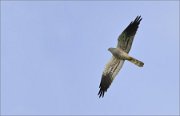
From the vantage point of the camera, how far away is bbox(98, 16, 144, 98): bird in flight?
15.9 meters

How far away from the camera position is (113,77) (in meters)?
16.4

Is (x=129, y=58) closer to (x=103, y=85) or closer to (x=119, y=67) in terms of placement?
(x=119, y=67)

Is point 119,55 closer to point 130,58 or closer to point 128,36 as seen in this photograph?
point 130,58

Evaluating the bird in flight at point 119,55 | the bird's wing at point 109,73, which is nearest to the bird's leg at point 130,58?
the bird in flight at point 119,55

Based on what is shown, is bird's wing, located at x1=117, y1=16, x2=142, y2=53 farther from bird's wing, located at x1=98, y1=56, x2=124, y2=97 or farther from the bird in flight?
bird's wing, located at x1=98, y1=56, x2=124, y2=97

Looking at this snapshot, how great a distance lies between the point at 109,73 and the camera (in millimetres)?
16578

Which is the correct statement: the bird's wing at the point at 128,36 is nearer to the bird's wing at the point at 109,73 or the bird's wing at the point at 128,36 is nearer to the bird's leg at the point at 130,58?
the bird's leg at the point at 130,58

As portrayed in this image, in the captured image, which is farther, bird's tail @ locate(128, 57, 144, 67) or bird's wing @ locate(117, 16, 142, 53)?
bird's wing @ locate(117, 16, 142, 53)

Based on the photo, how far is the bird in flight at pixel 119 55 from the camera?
1586 centimetres

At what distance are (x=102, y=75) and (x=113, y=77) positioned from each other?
0.78 meters

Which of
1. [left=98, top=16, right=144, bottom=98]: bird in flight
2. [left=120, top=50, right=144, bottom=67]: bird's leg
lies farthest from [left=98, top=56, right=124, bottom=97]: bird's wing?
[left=120, top=50, right=144, bottom=67]: bird's leg

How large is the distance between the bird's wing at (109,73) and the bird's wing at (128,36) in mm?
912

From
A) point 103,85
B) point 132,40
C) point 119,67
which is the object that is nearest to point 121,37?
point 132,40

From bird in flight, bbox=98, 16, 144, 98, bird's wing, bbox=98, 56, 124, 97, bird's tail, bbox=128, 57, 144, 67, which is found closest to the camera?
bird's tail, bbox=128, 57, 144, 67
